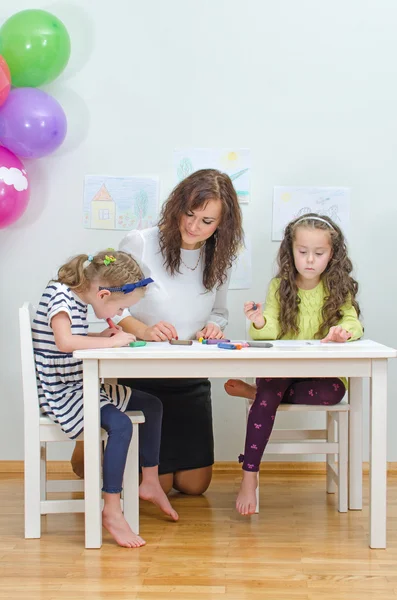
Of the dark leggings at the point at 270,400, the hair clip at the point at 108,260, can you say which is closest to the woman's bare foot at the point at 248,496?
the dark leggings at the point at 270,400

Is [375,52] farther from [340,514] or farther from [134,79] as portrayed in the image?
[340,514]

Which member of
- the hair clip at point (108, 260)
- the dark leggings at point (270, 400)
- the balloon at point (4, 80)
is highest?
the balloon at point (4, 80)

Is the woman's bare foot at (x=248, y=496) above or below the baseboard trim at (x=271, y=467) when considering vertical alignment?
above

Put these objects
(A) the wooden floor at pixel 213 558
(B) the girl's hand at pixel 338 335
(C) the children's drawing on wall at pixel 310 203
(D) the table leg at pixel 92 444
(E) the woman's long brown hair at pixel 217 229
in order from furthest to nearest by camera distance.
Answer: (C) the children's drawing on wall at pixel 310 203
(E) the woman's long brown hair at pixel 217 229
(B) the girl's hand at pixel 338 335
(D) the table leg at pixel 92 444
(A) the wooden floor at pixel 213 558

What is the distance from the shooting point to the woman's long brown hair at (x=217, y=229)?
2.61m

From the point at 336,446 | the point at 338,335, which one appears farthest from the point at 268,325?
the point at 336,446

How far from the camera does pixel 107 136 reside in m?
3.29

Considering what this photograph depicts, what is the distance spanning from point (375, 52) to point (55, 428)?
201cm

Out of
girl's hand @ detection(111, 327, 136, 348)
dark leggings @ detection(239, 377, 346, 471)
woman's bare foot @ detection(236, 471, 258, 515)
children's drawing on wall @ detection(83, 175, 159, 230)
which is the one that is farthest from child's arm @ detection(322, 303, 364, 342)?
children's drawing on wall @ detection(83, 175, 159, 230)

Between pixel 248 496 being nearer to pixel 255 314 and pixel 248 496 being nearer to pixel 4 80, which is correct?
pixel 255 314

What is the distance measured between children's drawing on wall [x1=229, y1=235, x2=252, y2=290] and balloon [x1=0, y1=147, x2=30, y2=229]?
2.94 feet

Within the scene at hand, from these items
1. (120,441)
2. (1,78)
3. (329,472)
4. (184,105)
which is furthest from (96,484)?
(184,105)

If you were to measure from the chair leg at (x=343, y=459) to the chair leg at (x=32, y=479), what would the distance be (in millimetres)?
1013

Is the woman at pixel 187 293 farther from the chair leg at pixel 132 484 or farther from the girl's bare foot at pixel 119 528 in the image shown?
the girl's bare foot at pixel 119 528
